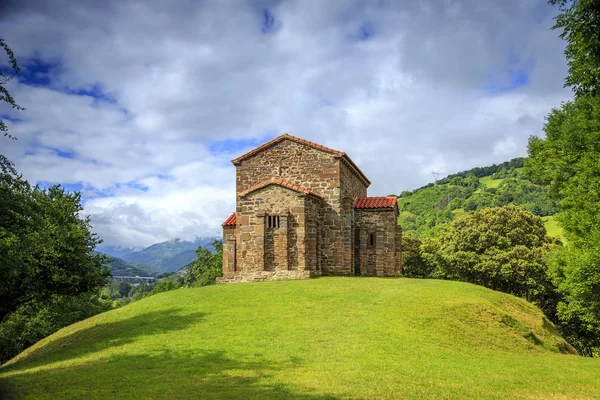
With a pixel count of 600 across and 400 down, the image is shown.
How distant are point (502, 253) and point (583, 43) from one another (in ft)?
98.3

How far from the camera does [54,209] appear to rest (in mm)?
26391

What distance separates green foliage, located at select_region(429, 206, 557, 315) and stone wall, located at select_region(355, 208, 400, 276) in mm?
13993

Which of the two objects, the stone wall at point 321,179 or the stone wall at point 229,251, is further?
the stone wall at point 229,251

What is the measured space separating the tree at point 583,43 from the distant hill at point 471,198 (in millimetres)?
66115

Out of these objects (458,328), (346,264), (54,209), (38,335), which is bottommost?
(38,335)

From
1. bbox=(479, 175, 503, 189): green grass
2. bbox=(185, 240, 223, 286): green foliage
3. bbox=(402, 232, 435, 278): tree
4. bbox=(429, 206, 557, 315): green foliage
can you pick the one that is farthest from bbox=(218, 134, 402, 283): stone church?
bbox=(479, 175, 503, 189): green grass

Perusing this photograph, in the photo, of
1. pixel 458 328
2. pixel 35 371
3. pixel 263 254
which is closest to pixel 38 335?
pixel 263 254

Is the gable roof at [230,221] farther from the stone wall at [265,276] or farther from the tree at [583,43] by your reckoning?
the tree at [583,43]

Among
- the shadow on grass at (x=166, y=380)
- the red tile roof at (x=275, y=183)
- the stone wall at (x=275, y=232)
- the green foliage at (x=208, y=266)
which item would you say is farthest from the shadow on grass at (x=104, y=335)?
the green foliage at (x=208, y=266)

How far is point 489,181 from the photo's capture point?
148m

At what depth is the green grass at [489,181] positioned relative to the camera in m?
138

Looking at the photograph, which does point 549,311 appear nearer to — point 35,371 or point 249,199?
point 249,199

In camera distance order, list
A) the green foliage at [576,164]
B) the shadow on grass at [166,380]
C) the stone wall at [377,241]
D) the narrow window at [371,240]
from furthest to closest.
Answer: the narrow window at [371,240] → the stone wall at [377,241] → the green foliage at [576,164] → the shadow on grass at [166,380]

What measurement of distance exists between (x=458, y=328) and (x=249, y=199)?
16839 millimetres
